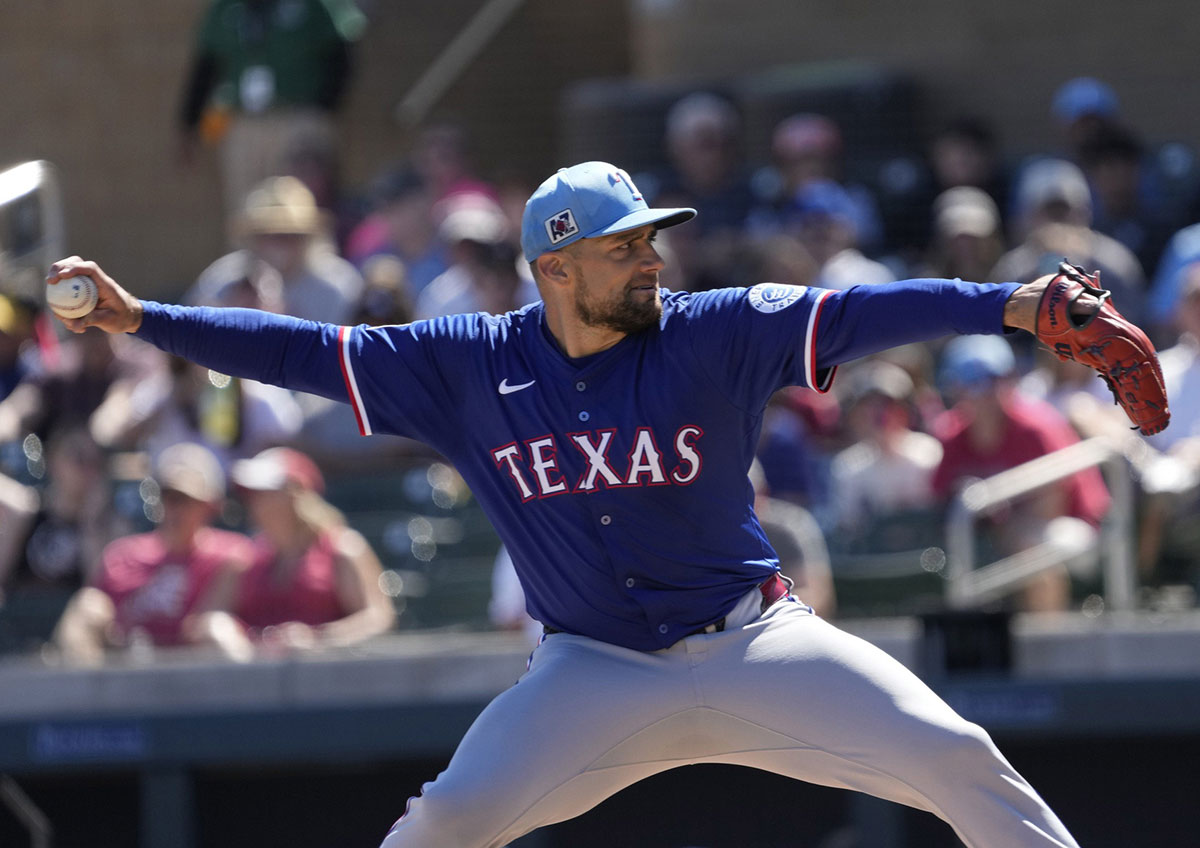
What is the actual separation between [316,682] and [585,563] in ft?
8.52

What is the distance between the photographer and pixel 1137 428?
3.64 meters

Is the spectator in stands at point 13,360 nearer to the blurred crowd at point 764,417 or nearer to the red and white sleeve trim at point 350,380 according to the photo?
the blurred crowd at point 764,417

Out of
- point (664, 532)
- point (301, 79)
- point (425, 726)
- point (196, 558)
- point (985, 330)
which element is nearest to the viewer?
point (985, 330)

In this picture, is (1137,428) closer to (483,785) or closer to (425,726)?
(483,785)

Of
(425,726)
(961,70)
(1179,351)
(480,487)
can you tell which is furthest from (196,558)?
(961,70)

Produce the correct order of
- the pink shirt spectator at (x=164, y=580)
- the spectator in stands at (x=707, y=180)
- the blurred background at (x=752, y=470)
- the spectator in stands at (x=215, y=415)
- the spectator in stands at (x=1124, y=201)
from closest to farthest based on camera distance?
the blurred background at (x=752, y=470) < the pink shirt spectator at (x=164, y=580) < the spectator in stands at (x=215, y=415) < the spectator in stands at (x=1124, y=201) < the spectator in stands at (x=707, y=180)

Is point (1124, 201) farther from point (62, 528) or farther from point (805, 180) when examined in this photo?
Answer: point (62, 528)

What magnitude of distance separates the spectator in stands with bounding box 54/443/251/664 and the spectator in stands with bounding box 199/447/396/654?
0.11 m

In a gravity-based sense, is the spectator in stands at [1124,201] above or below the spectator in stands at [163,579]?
above

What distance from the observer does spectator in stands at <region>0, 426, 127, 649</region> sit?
743 centimetres

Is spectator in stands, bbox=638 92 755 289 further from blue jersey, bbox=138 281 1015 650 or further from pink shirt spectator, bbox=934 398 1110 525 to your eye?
blue jersey, bbox=138 281 1015 650

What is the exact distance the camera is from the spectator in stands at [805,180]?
9.32 metres

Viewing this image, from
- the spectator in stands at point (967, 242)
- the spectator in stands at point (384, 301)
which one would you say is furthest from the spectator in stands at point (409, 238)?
the spectator in stands at point (967, 242)

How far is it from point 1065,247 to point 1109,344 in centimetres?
450
